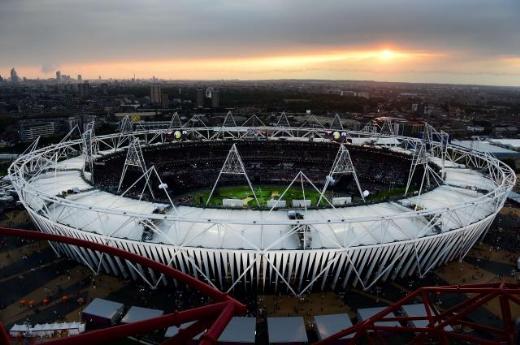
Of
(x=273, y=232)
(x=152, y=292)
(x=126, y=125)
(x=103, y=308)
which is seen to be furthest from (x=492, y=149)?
(x=103, y=308)

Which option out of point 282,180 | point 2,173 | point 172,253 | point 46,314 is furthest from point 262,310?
point 2,173

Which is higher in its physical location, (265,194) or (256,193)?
(265,194)

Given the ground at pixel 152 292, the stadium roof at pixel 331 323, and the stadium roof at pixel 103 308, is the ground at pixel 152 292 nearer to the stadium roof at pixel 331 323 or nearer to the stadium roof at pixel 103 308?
the stadium roof at pixel 331 323

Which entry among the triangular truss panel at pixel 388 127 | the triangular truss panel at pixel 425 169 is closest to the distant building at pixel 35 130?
the triangular truss panel at pixel 388 127

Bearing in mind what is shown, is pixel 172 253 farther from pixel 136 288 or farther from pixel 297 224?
pixel 297 224

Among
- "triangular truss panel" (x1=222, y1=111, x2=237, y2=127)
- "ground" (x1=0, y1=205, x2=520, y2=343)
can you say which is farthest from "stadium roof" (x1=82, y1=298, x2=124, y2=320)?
"triangular truss panel" (x1=222, y1=111, x2=237, y2=127)

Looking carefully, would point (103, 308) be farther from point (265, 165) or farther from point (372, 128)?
point (372, 128)

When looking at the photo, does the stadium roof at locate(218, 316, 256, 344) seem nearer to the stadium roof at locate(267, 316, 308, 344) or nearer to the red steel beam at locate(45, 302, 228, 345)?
the stadium roof at locate(267, 316, 308, 344)

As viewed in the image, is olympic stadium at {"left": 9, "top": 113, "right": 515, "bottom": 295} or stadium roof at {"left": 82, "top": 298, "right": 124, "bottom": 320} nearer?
stadium roof at {"left": 82, "top": 298, "right": 124, "bottom": 320}
